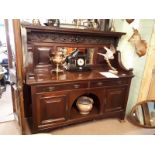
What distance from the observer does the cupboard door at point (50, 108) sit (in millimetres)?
1638

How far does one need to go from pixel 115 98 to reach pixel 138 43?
2.81 feet

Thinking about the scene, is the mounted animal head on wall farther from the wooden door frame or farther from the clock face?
the clock face

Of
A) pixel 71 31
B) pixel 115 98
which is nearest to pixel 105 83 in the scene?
pixel 115 98

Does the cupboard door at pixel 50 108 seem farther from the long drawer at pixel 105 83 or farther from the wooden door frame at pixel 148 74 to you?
the wooden door frame at pixel 148 74

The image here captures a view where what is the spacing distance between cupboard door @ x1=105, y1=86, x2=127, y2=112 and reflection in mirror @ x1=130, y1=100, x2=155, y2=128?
26 centimetres

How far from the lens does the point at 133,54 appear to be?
2.21 m

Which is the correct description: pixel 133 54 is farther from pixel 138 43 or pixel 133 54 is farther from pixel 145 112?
pixel 145 112

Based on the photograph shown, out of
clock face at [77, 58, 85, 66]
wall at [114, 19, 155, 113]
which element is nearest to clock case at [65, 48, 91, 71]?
clock face at [77, 58, 85, 66]

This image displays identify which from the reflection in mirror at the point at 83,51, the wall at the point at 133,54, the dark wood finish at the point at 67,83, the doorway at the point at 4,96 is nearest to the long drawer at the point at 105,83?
the dark wood finish at the point at 67,83

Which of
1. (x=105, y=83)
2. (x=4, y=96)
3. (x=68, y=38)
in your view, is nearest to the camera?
(x=105, y=83)
